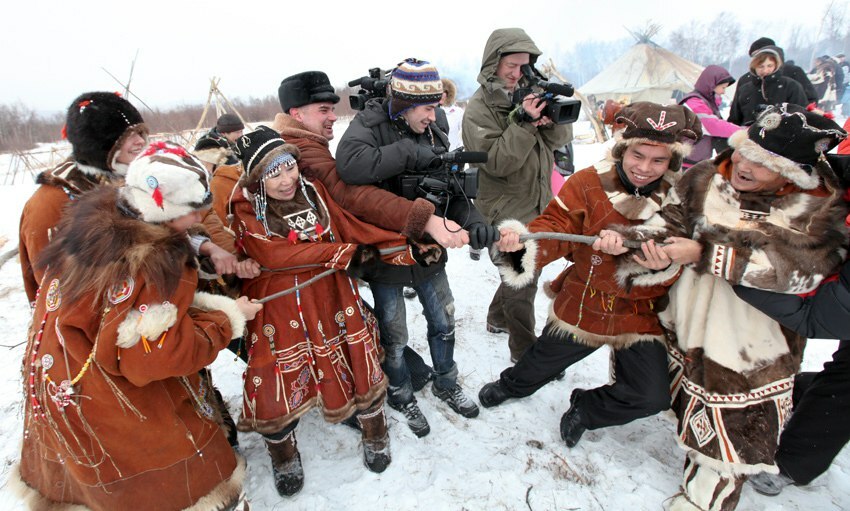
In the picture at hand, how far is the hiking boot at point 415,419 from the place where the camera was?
255 cm

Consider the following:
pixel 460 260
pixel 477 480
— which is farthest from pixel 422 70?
pixel 460 260

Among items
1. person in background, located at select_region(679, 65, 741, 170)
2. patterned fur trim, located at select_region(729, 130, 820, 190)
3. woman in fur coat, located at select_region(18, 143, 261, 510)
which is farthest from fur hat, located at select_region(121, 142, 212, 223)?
person in background, located at select_region(679, 65, 741, 170)

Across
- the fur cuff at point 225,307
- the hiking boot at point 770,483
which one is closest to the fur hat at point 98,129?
the fur cuff at point 225,307

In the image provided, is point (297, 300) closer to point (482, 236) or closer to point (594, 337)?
point (482, 236)

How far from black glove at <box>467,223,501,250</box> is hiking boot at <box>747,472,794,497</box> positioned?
1751mm

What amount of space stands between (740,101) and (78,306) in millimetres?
6610

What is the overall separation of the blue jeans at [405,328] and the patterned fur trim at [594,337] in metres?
0.60

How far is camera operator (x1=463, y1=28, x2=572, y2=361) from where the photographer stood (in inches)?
104

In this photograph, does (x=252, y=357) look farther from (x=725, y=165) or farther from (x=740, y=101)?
(x=740, y=101)

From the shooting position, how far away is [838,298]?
63.4 inches

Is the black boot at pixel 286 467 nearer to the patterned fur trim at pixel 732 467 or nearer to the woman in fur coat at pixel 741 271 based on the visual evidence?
the woman in fur coat at pixel 741 271

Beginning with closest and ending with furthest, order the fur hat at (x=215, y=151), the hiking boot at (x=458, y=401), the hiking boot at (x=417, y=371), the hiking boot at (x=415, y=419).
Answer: the hiking boot at (x=415, y=419), the hiking boot at (x=458, y=401), the hiking boot at (x=417, y=371), the fur hat at (x=215, y=151)

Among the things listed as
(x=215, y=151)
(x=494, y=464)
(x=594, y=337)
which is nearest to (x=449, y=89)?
(x=215, y=151)

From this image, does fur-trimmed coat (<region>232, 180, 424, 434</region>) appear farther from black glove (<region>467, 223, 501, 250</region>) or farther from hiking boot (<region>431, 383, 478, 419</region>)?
hiking boot (<region>431, 383, 478, 419</region>)
